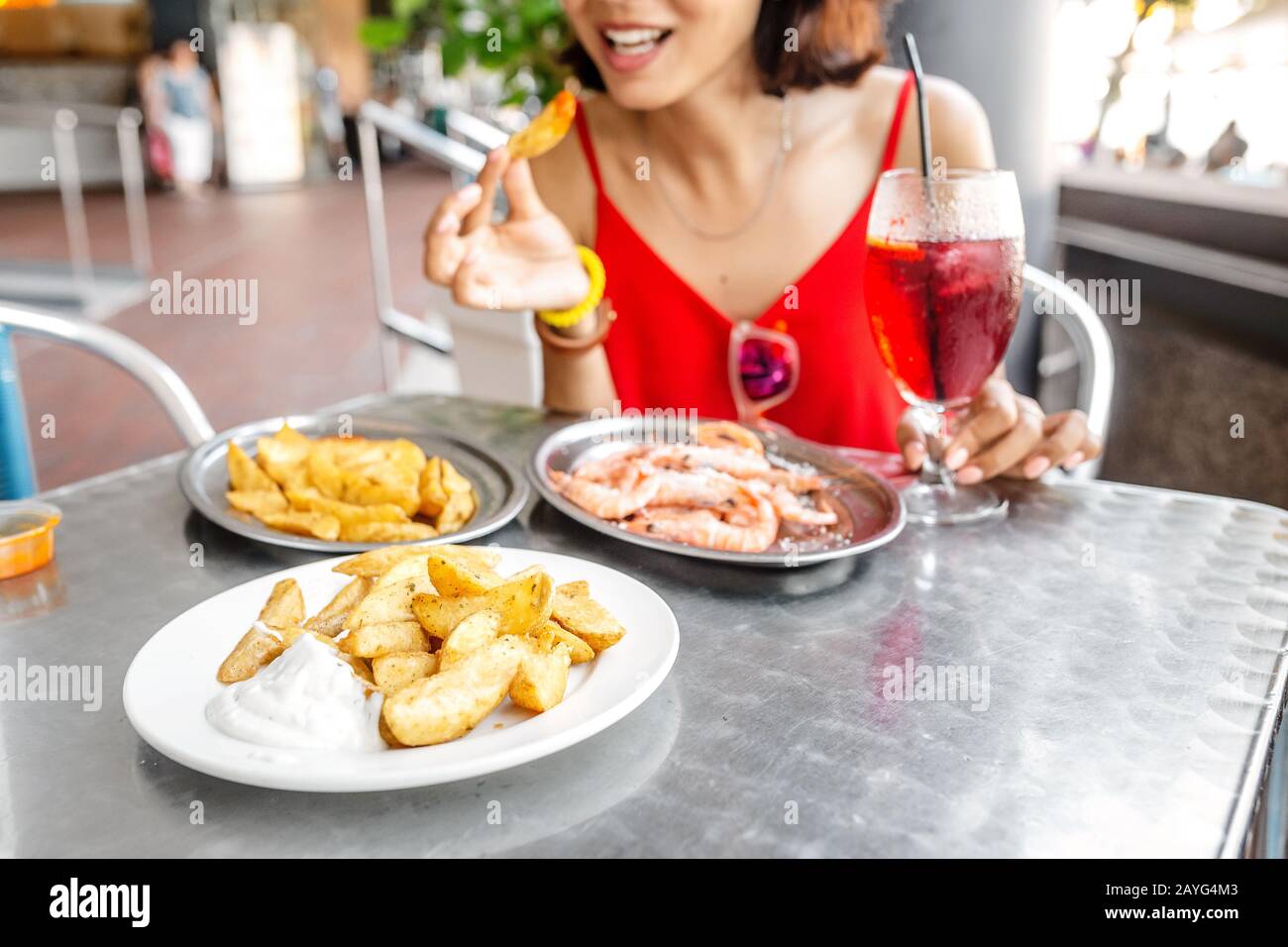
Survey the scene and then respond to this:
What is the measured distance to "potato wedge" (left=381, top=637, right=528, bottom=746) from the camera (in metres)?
0.68

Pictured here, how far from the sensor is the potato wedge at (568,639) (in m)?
0.79

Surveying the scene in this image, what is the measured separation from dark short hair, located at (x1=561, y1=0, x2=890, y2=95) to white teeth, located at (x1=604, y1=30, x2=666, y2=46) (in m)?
0.33

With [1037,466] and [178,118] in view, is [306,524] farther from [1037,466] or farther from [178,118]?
[178,118]

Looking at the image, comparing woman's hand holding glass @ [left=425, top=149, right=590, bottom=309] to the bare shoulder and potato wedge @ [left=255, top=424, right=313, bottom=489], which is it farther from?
the bare shoulder

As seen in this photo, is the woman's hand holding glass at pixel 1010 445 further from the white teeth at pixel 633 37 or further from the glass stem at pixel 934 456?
the white teeth at pixel 633 37

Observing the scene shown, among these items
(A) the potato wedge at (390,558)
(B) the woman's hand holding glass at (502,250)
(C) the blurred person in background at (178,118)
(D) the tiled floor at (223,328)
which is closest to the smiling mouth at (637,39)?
(B) the woman's hand holding glass at (502,250)

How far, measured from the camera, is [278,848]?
659mm

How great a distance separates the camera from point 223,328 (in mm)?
7367

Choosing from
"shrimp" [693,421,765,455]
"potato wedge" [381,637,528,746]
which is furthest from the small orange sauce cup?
"shrimp" [693,421,765,455]

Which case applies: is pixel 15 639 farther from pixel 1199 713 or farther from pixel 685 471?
pixel 1199 713

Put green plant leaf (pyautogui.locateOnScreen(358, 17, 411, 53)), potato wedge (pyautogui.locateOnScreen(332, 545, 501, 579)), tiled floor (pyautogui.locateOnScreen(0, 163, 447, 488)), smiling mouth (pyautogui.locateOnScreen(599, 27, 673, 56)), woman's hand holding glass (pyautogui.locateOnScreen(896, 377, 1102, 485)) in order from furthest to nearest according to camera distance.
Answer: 1. tiled floor (pyautogui.locateOnScreen(0, 163, 447, 488))
2. green plant leaf (pyautogui.locateOnScreen(358, 17, 411, 53))
3. smiling mouth (pyautogui.locateOnScreen(599, 27, 673, 56))
4. woman's hand holding glass (pyautogui.locateOnScreen(896, 377, 1102, 485))
5. potato wedge (pyautogui.locateOnScreen(332, 545, 501, 579))

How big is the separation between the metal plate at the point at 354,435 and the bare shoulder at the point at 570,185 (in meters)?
0.81

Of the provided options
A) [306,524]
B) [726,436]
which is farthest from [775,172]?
[306,524]

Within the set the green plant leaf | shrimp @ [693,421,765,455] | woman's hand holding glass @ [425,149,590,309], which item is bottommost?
shrimp @ [693,421,765,455]
